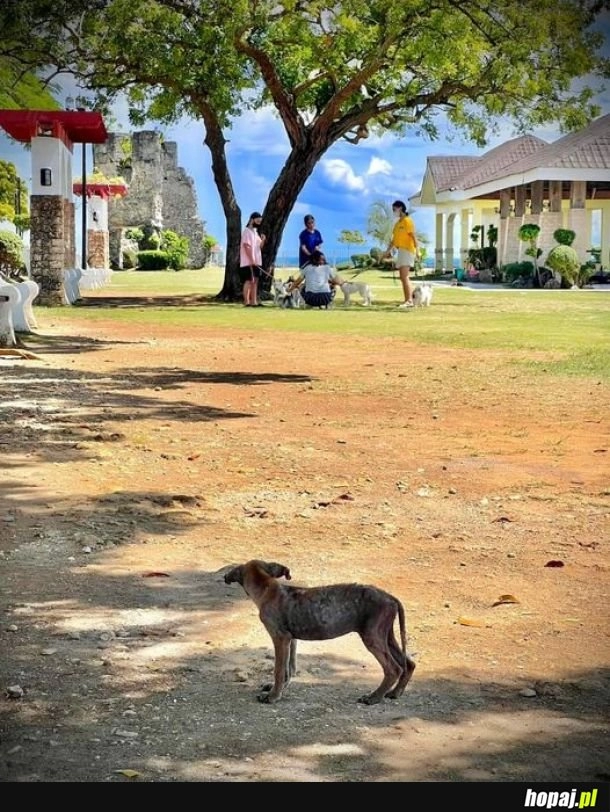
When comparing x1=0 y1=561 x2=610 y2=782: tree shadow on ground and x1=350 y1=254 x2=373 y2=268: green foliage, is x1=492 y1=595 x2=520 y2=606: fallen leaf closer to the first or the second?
x1=0 y1=561 x2=610 y2=782: tree shadow on ground

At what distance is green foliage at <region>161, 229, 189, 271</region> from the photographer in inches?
2040

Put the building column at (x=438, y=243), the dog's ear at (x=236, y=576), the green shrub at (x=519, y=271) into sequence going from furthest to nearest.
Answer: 1. the building column at (x=438, y=243)
2. the green shrub at (x=519, y=271)
3. the dog's ear at (x=236, y=576)

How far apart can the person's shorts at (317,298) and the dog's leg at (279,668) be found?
18794mm

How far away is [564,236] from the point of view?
3475 centimetres

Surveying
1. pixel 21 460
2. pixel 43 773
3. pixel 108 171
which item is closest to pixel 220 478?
pixel 21 460

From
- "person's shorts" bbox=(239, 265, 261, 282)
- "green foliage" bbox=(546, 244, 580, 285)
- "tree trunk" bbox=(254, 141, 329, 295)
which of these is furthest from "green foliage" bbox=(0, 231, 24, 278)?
"green foliage" bbox=(546, 244, 580, 285)

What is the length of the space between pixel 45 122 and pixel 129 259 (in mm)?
28511

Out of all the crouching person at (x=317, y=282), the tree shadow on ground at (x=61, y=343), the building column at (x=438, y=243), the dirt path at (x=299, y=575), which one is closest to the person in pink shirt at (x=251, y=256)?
the crouching person at (x=317, y=282)

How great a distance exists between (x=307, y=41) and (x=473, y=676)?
880 inches

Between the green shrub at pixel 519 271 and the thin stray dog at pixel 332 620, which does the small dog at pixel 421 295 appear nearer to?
the green shrub at pixel 519 271

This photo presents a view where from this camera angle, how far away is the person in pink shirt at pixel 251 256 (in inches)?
947

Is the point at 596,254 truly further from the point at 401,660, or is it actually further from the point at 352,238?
the point at 401,660

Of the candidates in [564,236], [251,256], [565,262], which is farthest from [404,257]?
[564,236]

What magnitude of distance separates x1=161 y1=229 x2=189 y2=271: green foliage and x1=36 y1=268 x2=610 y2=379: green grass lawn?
21.5 m
